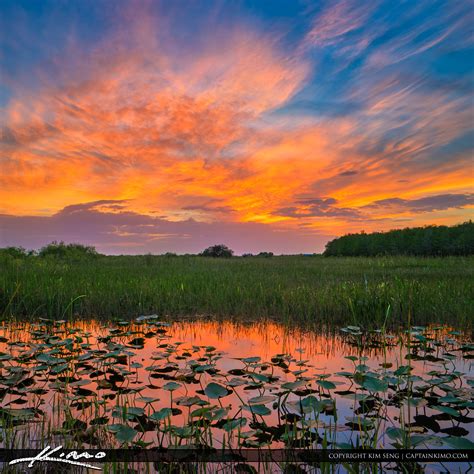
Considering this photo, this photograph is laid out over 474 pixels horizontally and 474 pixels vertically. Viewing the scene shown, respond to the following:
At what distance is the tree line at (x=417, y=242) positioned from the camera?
37094 millimetres

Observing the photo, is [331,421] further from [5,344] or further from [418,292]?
[418,292]

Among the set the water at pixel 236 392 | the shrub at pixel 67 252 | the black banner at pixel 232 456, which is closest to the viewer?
the black banner at pixel 232 456

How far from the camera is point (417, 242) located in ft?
140

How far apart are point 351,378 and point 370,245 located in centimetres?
5178

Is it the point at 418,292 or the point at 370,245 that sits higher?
the point at 370,245

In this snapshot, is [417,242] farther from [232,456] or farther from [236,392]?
[232,456]

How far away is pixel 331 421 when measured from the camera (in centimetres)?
244

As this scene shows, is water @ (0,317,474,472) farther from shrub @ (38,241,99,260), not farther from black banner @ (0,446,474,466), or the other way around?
shrub @ (38,241,99,260)

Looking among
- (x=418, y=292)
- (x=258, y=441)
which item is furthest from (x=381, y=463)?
(x=418, y=292)

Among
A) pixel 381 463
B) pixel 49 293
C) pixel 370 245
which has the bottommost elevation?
pixel 381 463

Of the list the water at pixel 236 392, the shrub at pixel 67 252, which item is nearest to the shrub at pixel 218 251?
the shrub at pixel 67 252

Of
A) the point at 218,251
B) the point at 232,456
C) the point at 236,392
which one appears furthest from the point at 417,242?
the point at 232,456

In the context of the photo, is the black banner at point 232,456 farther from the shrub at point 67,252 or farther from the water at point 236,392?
the shrub at point 67,252

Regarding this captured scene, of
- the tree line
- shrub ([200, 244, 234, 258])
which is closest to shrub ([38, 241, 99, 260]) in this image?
shrub ([200, 244, 234, 258])
